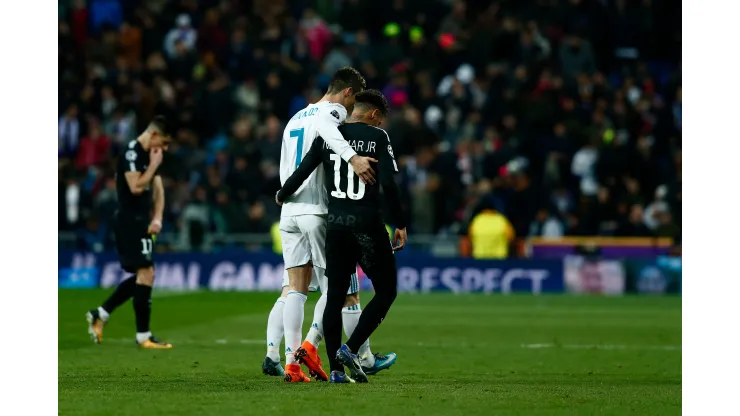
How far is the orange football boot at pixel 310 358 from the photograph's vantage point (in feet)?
29.6

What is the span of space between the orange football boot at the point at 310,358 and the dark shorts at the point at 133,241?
414cm

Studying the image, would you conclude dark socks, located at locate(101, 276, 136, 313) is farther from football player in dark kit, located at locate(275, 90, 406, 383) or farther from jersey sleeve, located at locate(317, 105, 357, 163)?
jersey sleeve, located at locate(317, 105, 357, 163)

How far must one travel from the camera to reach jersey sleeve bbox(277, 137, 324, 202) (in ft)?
29.9

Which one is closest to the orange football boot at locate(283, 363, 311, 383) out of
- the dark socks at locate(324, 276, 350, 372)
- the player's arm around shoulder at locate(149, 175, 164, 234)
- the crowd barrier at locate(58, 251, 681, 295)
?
the dark socks at locate(324, 276, 350, 372)

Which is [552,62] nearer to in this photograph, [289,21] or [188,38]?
[289,21]

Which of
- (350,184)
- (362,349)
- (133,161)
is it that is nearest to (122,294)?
(133,161)

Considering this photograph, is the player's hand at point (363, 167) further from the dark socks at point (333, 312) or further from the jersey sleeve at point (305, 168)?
the dark socks at point (333, 312)

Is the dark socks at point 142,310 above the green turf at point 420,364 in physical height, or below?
above

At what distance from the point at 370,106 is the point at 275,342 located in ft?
6.49

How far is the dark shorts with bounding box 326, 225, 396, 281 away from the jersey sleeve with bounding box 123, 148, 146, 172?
13.2 ft

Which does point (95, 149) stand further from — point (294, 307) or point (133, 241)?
point (294, 307)

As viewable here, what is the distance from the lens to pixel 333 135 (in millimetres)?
8945

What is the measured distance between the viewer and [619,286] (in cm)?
2338

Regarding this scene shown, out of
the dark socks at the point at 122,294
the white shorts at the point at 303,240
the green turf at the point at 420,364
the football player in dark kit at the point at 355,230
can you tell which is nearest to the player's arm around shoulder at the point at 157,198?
the dark socks at the point at 122,294
